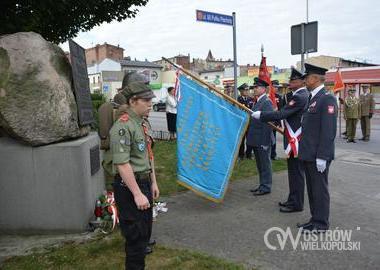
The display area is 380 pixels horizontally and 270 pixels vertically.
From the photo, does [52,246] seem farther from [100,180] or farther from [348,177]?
[348,177]

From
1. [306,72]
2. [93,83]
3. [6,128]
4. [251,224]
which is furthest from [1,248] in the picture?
[93,83]

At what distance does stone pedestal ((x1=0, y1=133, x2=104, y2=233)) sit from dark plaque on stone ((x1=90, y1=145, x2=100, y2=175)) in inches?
12.0

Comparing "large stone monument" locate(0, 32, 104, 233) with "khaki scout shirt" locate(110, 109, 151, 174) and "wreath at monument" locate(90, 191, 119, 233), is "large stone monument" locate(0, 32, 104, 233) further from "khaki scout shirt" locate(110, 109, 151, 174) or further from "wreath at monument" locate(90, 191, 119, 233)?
"khaki scout shirt" locate(110, 109, 151, 174)

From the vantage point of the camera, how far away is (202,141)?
5.95 meters

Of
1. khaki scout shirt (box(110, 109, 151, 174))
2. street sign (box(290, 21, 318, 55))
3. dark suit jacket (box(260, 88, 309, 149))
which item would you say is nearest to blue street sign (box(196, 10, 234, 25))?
street sign (box(290, 21, 318, 55))

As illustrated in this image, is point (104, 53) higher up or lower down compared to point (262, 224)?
higher up

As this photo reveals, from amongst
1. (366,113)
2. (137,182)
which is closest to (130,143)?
(137,182)

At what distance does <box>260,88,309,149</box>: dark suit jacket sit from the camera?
5.62m

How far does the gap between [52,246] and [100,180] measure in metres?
1.42

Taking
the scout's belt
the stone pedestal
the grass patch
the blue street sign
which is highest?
the blue street sign

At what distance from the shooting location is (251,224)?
16.8 ft

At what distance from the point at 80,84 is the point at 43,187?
59.1 inches

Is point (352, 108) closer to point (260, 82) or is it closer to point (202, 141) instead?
point (260, 82)

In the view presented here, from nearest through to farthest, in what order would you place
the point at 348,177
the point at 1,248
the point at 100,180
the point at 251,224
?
the point at 1,248 < the point at 251,224 < the point at 100,180 < the point at 348,177
